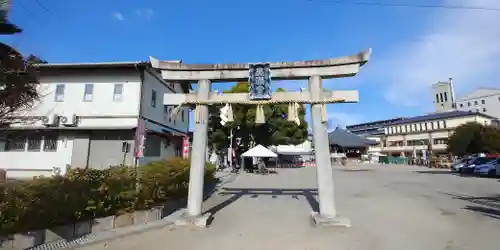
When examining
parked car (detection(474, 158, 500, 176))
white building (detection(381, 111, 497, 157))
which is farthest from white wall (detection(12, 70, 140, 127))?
white building (detection(381, 111, 497, 157))

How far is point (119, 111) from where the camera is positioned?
714 inches

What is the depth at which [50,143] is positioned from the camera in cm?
1811

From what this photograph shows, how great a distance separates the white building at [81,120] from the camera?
1773 centimetres

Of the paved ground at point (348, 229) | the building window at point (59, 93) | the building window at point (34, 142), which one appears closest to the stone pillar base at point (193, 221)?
the paved ground at point (348, 229)

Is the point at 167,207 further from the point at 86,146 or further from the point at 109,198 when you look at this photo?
the point at 86,146

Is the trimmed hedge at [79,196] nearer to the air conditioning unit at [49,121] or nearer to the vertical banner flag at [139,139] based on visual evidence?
the vertical banner flag at [139,139]

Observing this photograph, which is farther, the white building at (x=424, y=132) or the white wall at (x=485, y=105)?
the white wall at (x=485, y=105)

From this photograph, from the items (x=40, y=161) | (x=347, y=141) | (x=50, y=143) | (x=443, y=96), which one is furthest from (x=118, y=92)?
(x=443, y=96)

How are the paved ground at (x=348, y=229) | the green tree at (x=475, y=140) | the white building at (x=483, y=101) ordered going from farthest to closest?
the white building at (x=483, y=101) → the green tree at (x=475, y=140) → the paved ground at (x=348, y=229)

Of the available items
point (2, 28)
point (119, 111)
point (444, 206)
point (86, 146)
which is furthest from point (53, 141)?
point (444, 206)

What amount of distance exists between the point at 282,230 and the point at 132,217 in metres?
4.10

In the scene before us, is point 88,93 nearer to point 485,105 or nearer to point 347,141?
point 347,141

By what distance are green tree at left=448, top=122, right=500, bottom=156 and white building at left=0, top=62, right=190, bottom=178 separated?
36.9m

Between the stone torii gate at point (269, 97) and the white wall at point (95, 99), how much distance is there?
1022 cm
